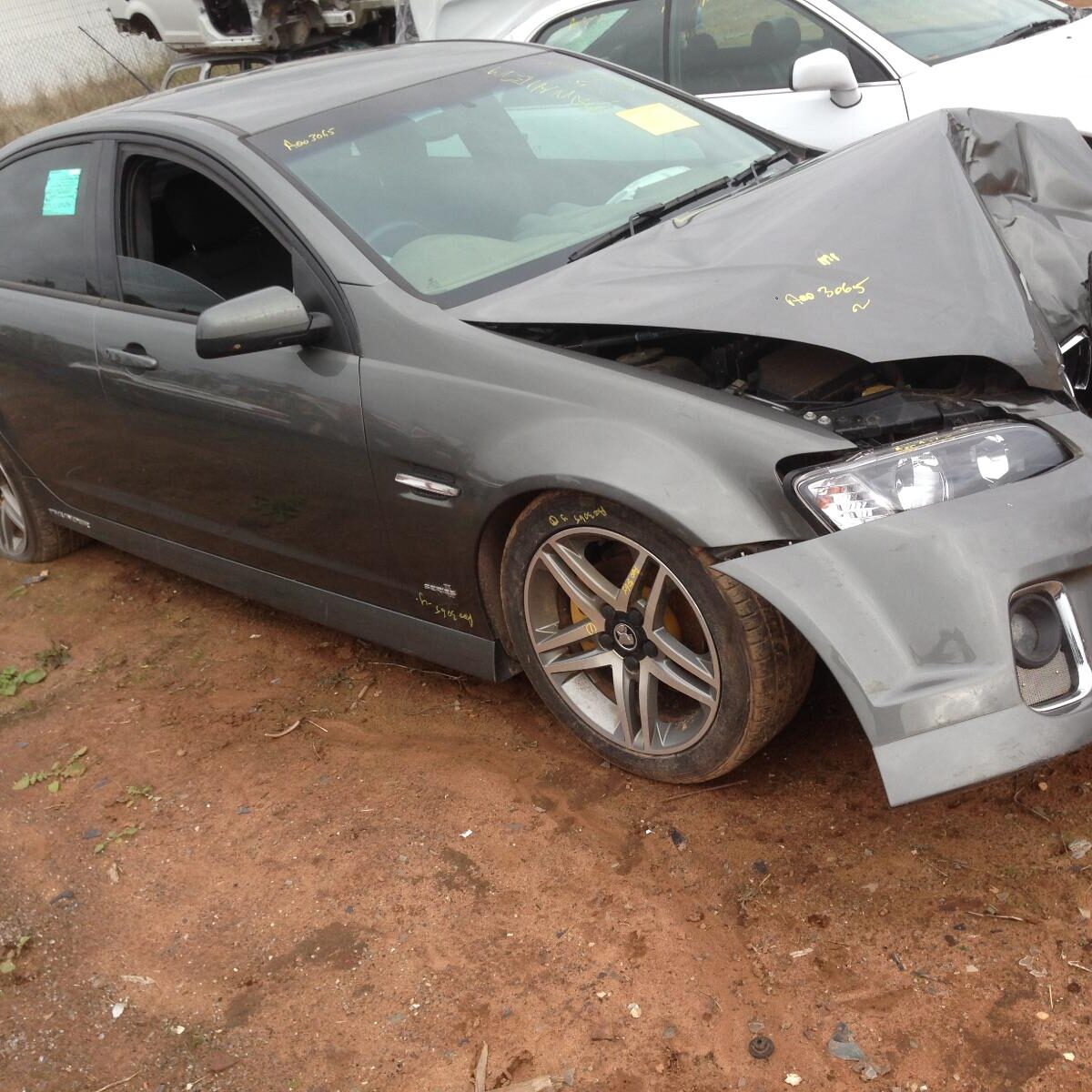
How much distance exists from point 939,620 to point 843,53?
4.08 m

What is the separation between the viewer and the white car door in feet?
18.6

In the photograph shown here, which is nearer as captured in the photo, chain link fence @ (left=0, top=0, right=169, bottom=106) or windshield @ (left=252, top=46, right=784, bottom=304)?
windshield @ (left=252, top=46, right=784, bottom=304)

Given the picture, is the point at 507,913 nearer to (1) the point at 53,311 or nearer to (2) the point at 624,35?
(1) the point at 53,311

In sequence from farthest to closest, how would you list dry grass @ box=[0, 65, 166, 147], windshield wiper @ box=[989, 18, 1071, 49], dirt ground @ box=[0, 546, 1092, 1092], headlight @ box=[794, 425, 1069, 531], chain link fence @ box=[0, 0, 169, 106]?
chain link fence @ box=[0, 0, 169, 106]
dry grass @ box=[0, 65, 166, 147]
windshield wiper @ box=[989, 18, 1071, 49]
headlight @ box=[794, 425, 1069, 531]
dirt ground @ box=[0, 546, 1092, 1092]

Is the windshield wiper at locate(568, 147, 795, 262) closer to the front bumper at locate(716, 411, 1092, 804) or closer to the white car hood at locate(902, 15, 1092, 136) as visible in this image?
the front bumper at locate(716, 411, 1092, 804)

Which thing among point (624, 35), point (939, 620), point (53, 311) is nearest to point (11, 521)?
point (53, 311)

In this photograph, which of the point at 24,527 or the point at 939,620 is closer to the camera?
the point at 939,620

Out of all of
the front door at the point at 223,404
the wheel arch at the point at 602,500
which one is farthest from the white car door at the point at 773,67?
the wheel arch at the point at 602,500

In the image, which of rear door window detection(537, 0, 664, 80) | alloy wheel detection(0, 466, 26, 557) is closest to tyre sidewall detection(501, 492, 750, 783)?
alloy wheel detection(0, 466, 26, 557)

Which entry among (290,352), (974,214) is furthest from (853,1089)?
(290,352)

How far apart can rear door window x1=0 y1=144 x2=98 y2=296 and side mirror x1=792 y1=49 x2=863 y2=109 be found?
2.96 m

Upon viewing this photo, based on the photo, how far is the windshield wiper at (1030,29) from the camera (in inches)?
230

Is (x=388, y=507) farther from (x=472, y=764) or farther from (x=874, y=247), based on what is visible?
(x=874, y=247)

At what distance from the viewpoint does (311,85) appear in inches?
156
